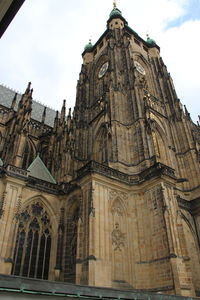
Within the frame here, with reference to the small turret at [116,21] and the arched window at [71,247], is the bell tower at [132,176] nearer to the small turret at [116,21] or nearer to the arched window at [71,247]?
the small turret at [116,21]

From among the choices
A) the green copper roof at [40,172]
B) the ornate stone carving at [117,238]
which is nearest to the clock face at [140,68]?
the green copper roof at [40,172]

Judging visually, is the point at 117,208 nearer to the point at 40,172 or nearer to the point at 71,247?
the point at 71,247

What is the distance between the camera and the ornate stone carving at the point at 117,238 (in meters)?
14.0

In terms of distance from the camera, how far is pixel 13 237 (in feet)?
45.9

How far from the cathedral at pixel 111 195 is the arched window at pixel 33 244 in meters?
0.06

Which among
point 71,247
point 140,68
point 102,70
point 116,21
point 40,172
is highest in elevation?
point 116,21

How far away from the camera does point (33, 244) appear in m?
15.5

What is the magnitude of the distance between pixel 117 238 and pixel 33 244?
17.7 feet

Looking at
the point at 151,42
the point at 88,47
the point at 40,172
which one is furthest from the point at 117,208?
the point at 151,42

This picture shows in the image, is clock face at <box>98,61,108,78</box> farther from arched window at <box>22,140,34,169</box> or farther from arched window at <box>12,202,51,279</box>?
arched window at <box>12,202,51,279</box>

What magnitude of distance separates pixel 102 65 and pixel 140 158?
1563cm

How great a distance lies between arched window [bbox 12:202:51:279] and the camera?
14641 millimetres

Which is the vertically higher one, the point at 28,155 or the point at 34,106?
the point at 34,106

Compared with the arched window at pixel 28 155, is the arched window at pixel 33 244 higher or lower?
lower
